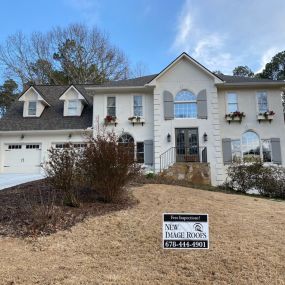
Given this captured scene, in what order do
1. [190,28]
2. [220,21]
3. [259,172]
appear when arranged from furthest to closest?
[190,28]
[220,21]
[259,172]

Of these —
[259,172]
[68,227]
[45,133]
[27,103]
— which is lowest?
[68,227]

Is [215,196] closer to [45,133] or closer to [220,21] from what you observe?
[220,21]

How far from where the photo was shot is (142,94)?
57.9 ft

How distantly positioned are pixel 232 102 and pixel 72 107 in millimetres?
9432

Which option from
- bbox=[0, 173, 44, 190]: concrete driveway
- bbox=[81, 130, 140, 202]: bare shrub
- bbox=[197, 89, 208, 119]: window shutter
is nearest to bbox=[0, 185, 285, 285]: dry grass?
bbox=[81, 130, 140, 202]: bare shrub

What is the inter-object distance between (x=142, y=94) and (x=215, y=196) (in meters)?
9.60

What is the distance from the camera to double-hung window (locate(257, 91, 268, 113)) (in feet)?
55.6

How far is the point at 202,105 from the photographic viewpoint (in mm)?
16812

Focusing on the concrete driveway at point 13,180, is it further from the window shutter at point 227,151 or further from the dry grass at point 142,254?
the window shutter at point 227,151

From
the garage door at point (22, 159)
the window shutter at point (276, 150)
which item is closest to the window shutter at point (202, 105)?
the window shutter at point (276, 150)

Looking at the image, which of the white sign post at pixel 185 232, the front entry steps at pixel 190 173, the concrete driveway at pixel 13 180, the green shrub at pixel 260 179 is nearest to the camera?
the white sign post at pixel 185 232

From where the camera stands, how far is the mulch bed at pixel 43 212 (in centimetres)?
603

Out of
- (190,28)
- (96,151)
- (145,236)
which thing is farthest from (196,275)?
(190,28)

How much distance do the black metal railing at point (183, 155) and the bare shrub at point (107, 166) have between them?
8.62 m
